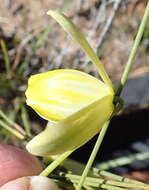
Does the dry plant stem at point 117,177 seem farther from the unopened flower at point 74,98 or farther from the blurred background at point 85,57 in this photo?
the blurred background at point 85,57

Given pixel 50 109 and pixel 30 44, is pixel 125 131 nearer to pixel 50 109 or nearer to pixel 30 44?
pixel 30 44

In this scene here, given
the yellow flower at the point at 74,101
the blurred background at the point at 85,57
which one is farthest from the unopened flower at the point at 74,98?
the blurred background at the point at 85,57

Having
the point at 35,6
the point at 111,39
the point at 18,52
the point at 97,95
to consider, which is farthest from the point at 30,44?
the point at 97,95

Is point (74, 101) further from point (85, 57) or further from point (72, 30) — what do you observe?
point (85, 57)

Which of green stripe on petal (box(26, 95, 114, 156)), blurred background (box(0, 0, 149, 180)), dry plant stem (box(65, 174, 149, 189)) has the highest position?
green stripe on petal (box(26, 95, 114, 156))

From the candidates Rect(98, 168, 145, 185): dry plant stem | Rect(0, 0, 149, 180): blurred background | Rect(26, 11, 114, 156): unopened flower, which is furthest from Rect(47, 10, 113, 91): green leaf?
Rect(0, 0, 149, 180): blurred background

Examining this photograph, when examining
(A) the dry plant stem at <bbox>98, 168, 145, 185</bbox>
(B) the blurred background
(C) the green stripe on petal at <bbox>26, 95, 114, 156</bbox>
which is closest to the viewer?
(C) the green stripe on petal at <bbox>26, 95, 114, 156</bbox>

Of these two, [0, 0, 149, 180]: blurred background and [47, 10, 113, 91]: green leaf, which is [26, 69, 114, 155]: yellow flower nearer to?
[47, 10, 113, 91]: green leaf
